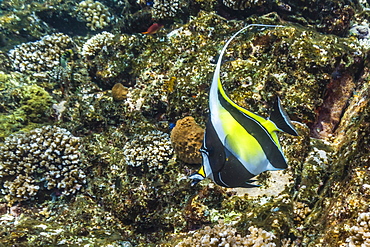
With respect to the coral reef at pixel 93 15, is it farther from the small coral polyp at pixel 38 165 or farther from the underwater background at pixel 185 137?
the small coral polyp at pixel 38 165

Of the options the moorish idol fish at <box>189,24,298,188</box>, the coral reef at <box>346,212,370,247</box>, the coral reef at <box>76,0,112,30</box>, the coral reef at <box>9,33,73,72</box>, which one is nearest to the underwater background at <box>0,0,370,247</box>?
the coral reef at <box>346,212,370,247</box>

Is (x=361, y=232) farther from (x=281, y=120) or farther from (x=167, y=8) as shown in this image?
(x=167, y=8)

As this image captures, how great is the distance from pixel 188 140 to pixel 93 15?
28.9 feet

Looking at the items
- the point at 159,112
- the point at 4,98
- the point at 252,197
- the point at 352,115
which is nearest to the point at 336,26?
the point at 352,115

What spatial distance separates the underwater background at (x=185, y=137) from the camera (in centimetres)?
265

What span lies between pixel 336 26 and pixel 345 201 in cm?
564

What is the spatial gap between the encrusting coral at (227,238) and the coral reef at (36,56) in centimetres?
733

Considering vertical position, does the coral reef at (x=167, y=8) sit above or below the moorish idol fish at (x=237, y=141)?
above

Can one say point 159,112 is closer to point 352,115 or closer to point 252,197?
point 252,197

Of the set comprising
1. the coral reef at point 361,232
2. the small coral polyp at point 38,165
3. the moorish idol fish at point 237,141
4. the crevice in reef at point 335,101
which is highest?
the small coral polyp at point 38,165

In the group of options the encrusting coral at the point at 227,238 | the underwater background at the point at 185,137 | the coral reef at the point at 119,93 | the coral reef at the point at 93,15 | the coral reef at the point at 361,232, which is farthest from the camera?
the coral reef at the point at 93,15

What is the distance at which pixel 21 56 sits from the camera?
7.50m

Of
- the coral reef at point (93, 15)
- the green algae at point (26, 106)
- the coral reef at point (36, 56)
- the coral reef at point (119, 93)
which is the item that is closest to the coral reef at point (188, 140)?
the coral reef at point (119, 93)

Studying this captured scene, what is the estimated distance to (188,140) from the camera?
368 cm
